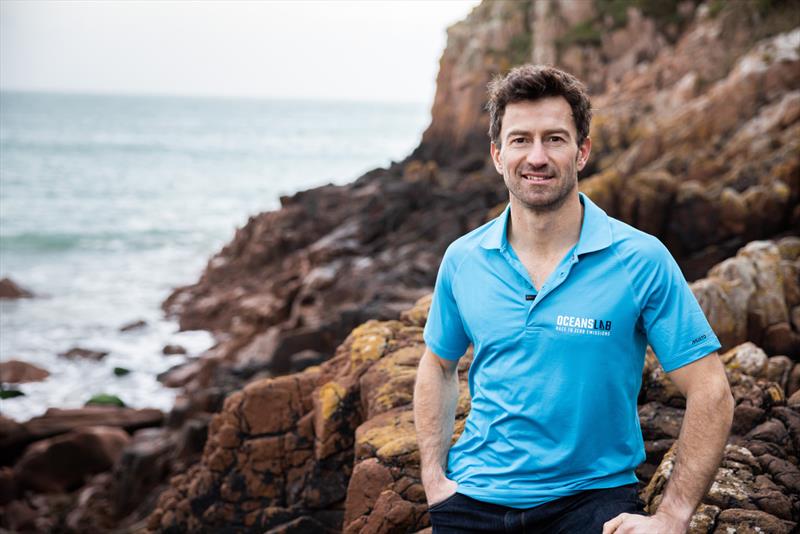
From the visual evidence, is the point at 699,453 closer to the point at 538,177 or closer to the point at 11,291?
the point at 538,177

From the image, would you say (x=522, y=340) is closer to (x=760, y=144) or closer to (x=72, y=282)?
(x=760, y=144)

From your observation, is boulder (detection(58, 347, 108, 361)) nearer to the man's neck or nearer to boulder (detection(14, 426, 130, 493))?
boulder (detection(14, 426, 130, 493))

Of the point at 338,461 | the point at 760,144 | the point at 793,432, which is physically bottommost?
the point at 338,461

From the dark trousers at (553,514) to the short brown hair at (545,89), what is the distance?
155cm

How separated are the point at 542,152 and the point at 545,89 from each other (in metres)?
0.27

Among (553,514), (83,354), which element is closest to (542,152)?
(553,514)

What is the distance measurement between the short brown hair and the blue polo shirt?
442 mm

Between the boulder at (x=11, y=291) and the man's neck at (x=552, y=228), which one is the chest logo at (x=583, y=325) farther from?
the boulder at (x=11, y=291)

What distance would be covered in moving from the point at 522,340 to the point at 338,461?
2967mm

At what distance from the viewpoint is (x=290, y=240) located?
26.2 metres

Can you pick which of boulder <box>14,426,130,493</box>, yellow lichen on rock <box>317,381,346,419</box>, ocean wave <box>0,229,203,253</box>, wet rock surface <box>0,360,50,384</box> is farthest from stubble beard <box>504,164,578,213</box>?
ocean wave <box>0,229,203,253</box>

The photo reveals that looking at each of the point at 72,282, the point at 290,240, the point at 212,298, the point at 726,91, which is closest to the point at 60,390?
the point at 212,298

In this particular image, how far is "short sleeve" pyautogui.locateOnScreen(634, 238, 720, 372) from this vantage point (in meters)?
2.95

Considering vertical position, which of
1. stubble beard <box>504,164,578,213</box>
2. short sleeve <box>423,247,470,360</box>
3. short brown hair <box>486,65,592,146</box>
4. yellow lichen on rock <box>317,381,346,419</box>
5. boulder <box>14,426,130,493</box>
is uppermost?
short brown hair <box>486,65,592,146</box>
